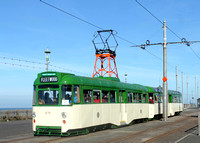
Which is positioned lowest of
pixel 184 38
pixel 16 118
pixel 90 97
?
pixel 16 118

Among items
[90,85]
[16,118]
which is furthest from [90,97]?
[16,118]

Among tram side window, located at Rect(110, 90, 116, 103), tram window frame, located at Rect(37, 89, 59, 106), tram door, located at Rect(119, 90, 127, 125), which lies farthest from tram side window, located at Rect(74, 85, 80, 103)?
tram door, located at Rect(119, 90, 127, 125)

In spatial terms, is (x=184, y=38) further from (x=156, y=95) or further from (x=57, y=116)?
(x=57, y=116)

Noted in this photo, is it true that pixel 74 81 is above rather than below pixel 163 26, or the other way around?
below

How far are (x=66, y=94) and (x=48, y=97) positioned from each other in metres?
0.91

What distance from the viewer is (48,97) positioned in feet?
48.7

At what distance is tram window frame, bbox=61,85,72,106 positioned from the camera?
14.5m

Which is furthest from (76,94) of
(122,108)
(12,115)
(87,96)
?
(12,115)

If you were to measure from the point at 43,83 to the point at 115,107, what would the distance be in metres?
5.44

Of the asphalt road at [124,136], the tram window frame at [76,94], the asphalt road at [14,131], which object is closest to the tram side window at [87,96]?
the tram window frame at [76,94]

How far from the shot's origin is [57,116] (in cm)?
1438

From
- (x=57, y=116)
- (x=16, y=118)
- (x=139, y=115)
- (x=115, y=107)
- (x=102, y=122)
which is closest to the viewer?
(x=57, y=116)

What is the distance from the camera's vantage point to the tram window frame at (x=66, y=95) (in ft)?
47.4

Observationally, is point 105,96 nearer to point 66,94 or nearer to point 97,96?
point 97,96
